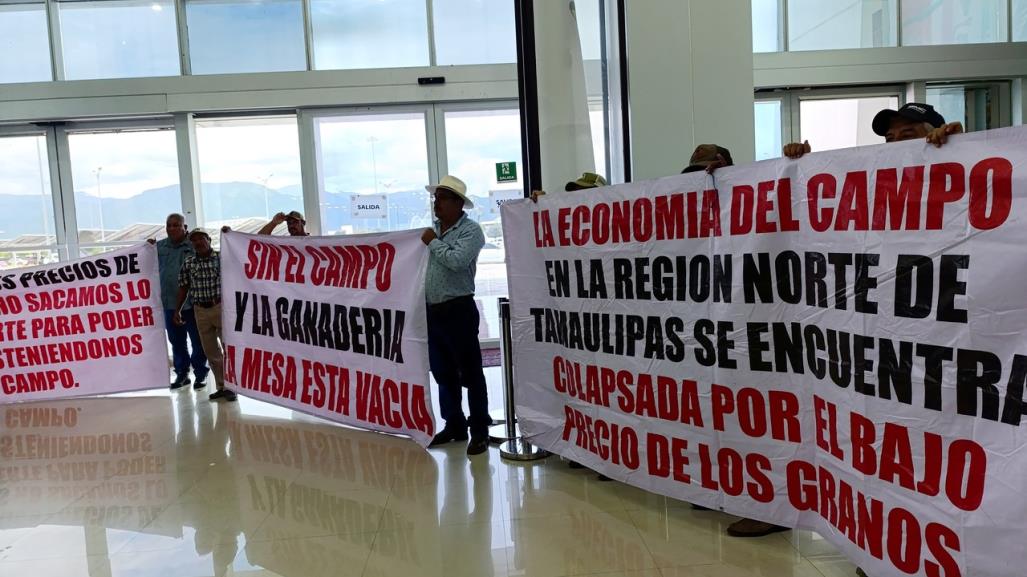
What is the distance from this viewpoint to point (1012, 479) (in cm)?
166

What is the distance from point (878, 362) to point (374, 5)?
283 inches

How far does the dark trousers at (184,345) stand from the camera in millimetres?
6090

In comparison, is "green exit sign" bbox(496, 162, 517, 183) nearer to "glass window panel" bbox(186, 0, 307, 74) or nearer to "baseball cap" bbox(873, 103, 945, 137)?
"glass window panel" bbox(186, 0, 307, 74)

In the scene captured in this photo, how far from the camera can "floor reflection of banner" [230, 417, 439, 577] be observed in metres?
2.71

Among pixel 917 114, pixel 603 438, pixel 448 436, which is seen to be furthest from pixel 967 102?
→ pixel 448 436

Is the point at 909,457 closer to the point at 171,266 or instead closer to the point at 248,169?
the point at 171,266

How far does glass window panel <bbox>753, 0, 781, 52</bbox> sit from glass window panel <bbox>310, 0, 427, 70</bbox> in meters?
3.25

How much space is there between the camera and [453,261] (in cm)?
371

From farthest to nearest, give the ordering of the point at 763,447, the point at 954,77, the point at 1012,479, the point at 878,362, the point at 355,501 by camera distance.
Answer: the point at 954,77, the point at 355,501, the point at 763,447, the point at 878,362, the point at 1012,479

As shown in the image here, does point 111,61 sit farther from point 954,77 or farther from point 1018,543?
point 954,77

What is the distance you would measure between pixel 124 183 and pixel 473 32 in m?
4.44

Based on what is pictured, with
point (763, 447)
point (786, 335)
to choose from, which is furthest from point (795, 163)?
point (763, 447)

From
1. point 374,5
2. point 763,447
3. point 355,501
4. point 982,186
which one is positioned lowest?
point 355,501

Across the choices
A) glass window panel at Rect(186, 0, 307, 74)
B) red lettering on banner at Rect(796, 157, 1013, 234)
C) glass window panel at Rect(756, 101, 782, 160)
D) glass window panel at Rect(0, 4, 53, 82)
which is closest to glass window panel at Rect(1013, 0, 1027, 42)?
glass window panel at Rect(756, 101, 782, 160)
